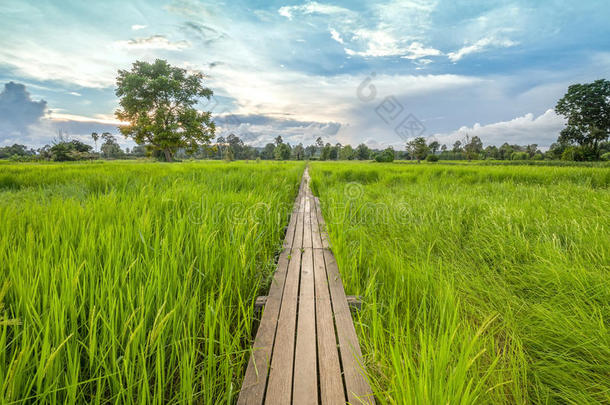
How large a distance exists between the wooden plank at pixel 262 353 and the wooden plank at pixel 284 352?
0.12 feet

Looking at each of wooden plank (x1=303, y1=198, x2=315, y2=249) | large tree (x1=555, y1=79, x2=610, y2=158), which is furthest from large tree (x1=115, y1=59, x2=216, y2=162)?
large tree (x1=555, y1=79, x2=610, y2=158)

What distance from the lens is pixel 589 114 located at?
41.6 m

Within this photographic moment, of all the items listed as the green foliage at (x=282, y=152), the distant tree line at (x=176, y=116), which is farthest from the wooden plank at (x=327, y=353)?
the green foliage at (x=282, y=152)

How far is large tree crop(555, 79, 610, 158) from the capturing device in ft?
133

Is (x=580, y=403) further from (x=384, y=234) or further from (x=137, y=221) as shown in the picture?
(x=137, y=221)

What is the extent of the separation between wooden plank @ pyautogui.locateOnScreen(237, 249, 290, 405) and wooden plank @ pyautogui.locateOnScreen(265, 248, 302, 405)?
35 mm

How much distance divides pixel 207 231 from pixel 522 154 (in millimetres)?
85158

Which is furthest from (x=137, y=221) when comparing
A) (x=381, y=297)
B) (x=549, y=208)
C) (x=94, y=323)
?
(x=549, y=208)

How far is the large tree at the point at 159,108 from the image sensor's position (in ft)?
82.8

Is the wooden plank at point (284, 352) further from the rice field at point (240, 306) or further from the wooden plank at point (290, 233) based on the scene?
the wooden plank at point (290, 233)

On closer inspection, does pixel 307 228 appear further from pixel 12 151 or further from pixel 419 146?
pixel 12 151

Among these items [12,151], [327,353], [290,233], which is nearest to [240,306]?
[327,353]

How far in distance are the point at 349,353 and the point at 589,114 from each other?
68.1 meters

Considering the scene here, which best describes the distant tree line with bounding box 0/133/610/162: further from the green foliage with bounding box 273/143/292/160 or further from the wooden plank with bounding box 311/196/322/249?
the wooden plank with bounding box 311/196/322/249
